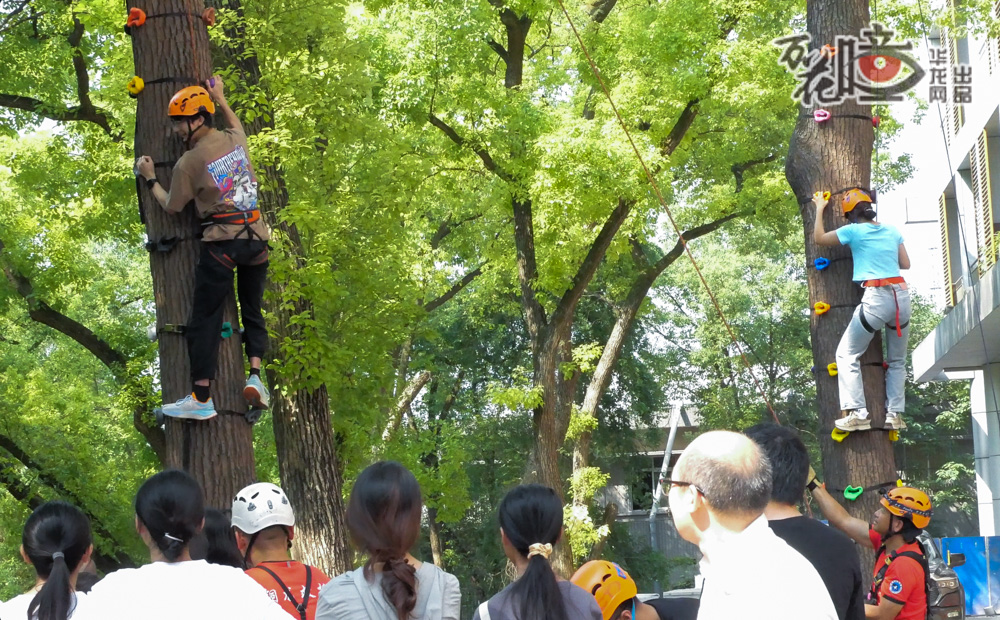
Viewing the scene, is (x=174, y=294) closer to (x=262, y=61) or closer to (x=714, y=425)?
(x=262, y=61)

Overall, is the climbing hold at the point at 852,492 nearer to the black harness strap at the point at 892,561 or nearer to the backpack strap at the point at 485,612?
the black harness strap at the point at 892,561

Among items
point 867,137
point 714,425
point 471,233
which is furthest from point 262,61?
point 714,425

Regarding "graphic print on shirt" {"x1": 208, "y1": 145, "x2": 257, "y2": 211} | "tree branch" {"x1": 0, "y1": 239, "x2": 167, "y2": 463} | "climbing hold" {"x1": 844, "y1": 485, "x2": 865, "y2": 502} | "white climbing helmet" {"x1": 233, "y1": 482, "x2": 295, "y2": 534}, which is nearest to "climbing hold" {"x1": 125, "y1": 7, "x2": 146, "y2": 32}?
"graphic print on shirt" {"x1": 208, "y1": 145, "x2": 257, "y2": 211}

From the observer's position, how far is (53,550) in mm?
3658

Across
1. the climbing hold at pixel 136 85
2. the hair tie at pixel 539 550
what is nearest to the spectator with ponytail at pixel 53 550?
the hair tie at pixel 539 550

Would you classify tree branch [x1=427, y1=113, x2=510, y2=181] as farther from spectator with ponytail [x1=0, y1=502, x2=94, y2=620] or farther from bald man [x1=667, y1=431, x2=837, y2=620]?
bald man [x1=667, y1=431, x2=837, y2=620]

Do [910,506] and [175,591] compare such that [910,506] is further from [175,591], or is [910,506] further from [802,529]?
[175,591]

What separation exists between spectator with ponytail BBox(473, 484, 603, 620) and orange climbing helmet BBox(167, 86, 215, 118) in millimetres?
3186

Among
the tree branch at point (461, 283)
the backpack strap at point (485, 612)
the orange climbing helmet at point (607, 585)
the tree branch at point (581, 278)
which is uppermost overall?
the tree branch at point (461, 283)

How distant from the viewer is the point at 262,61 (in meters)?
11.1

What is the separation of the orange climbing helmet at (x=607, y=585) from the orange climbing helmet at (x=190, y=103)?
3338 millimetres

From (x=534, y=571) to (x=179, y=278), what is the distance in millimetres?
3200

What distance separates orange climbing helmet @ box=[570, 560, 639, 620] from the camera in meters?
3.68

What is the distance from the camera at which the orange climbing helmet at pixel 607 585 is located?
3.68 meters
